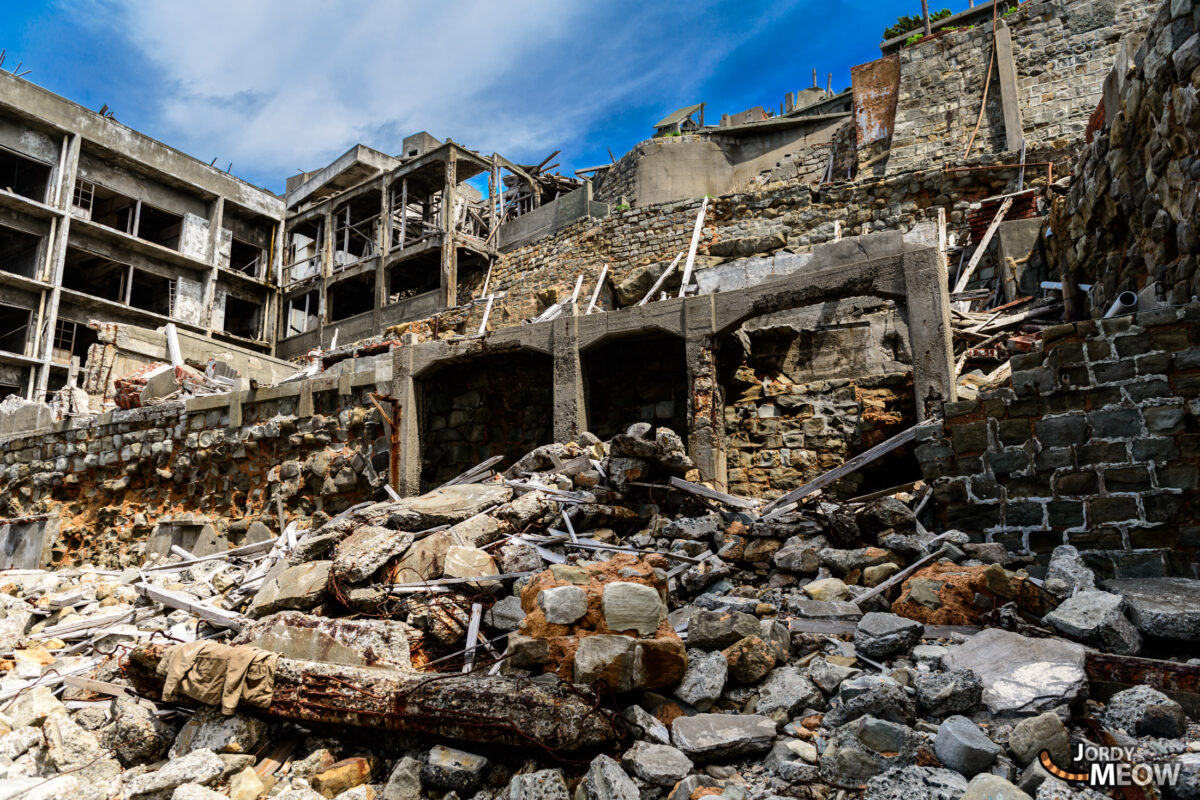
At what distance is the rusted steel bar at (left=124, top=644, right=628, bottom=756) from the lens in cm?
338

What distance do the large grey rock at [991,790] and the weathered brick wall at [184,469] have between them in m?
8.08

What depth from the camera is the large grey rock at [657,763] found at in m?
3.12

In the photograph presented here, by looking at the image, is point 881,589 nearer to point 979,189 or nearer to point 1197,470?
point 1197,470

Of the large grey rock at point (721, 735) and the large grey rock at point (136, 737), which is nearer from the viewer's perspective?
the large grey rock at point (721, 735)

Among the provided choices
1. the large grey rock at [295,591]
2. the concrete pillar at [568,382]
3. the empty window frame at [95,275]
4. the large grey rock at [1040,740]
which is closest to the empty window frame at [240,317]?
the empty window frame at [95,275]

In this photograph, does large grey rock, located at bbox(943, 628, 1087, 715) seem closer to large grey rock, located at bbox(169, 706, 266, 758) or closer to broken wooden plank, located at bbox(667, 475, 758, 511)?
broken wooden plank, located at bbox(667, 475, 758, 511)

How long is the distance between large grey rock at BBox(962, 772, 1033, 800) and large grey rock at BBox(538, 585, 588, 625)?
2.03 metres

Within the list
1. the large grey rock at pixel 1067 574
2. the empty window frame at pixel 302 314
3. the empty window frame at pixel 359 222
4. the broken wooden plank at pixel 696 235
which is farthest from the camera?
the empty window frame at pixel 302 314

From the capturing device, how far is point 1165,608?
3.64 m

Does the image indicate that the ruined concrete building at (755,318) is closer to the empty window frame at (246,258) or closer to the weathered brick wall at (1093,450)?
the weathered brick wall at (1093,450)

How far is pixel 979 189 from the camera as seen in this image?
503 inches

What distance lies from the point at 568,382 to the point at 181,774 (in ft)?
18.9
